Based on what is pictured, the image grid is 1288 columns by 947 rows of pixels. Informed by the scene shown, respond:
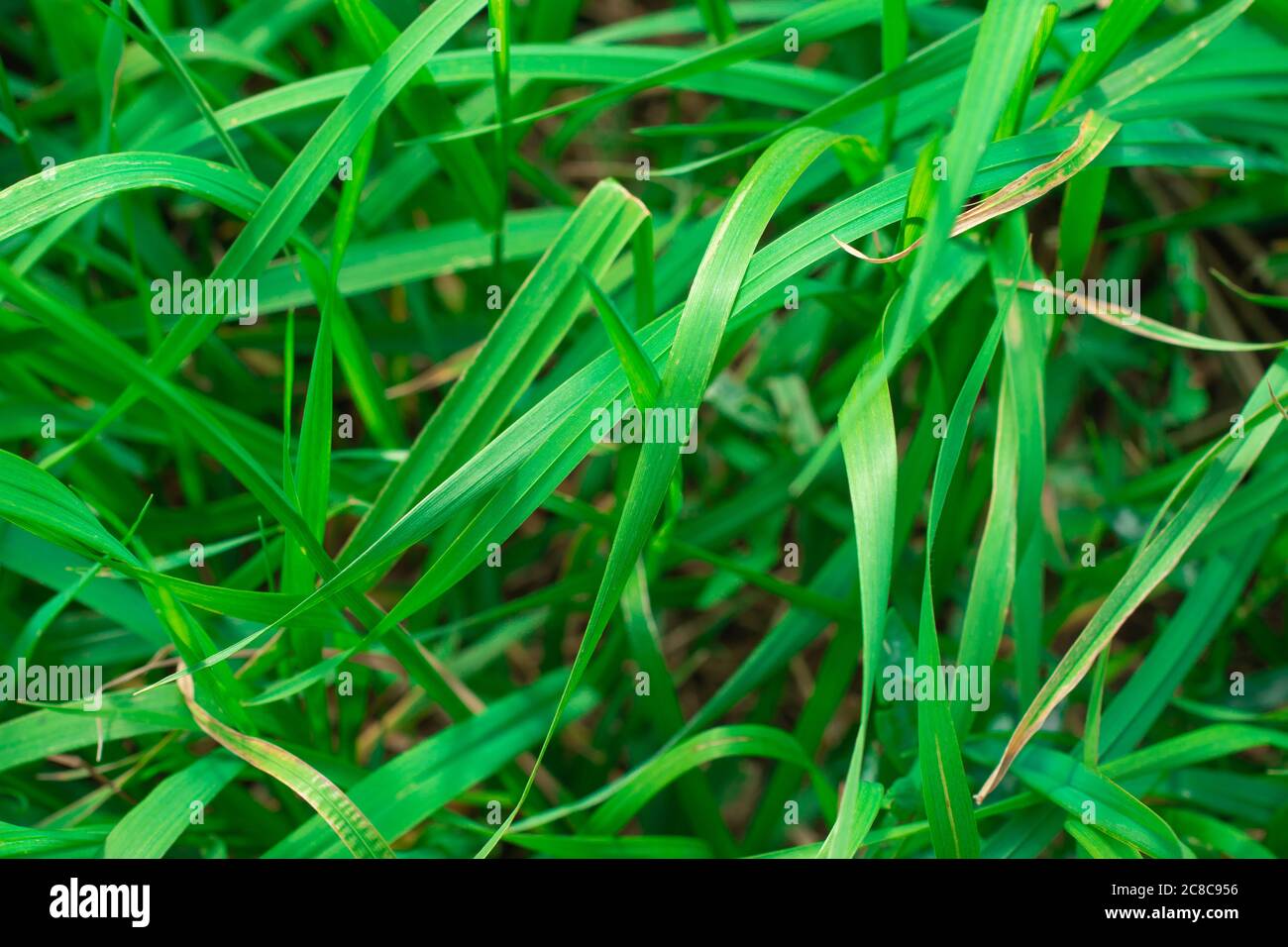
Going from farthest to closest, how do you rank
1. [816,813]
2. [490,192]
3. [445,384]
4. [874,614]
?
[445,384] → [816,813] → [490,192] → [874,614]

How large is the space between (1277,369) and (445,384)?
825mm

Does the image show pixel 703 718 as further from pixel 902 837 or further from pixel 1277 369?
pixel 1277 369

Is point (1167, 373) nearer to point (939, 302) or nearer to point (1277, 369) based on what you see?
point (1277, 369)

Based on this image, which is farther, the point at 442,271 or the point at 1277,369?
the point at 442,271

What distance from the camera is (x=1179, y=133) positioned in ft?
2.77

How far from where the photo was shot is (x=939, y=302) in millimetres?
774

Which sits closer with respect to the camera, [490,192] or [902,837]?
[902,837]

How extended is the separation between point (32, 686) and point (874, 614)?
0.73 meters

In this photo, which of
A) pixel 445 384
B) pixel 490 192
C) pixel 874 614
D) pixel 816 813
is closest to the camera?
pixel 874 614

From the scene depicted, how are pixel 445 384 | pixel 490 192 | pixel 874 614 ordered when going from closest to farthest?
1. pixel 874 614
2. pixel 490 192
3. pixel 445 384

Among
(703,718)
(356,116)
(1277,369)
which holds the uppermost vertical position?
(356,116)
